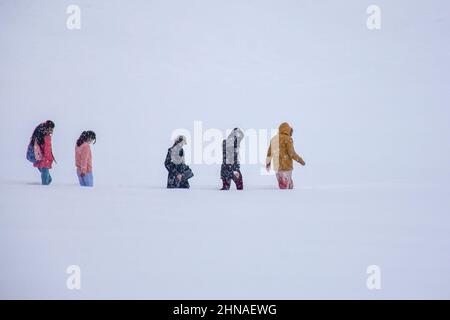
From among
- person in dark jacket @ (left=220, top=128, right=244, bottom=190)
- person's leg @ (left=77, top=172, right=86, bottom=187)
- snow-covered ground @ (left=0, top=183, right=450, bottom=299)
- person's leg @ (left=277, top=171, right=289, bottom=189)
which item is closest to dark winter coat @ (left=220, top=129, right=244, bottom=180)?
person in dark jacket @ (left=220, top=128, right=244, bottom=190)

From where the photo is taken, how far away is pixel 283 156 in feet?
38.2

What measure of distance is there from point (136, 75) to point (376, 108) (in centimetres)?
1905

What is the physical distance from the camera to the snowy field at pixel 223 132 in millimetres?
4691

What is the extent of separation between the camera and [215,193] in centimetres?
1062

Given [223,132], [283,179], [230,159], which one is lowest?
[283,179]

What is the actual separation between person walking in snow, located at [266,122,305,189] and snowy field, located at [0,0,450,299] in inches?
13.9


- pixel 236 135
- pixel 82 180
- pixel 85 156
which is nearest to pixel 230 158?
pixel 236 135

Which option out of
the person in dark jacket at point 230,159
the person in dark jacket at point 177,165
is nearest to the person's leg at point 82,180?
the person in dark jacket at point 177,165

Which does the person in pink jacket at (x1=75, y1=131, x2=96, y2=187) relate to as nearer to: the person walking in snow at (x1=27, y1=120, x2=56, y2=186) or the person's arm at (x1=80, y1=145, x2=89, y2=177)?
the person's arm at (x1=80, y1=145, x2=89, y2=177)

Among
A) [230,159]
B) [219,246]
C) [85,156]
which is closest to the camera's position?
[219,246]

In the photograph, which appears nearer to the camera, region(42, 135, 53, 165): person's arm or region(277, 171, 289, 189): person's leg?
region(42, 135, 53, 165): person's arm

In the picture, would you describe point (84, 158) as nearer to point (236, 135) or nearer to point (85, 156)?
point (85, 156)

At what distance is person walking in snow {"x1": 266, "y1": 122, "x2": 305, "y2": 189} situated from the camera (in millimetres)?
11625

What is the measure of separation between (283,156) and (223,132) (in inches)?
837
